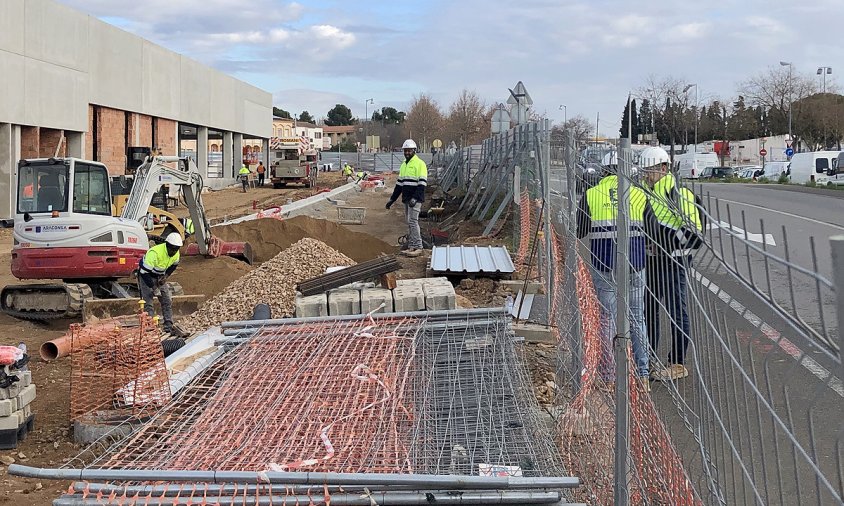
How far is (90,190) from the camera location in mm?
15094

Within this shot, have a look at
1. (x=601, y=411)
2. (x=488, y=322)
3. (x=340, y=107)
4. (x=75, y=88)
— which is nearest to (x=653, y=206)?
(x=601, y=411)

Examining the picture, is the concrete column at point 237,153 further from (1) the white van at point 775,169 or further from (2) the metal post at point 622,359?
(2) the metal post at point 622,359

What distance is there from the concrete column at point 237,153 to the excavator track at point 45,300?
43238mm

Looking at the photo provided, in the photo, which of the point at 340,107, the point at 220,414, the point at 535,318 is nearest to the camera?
the point at 220,414

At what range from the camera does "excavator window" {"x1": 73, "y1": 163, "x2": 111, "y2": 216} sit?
48.6ft

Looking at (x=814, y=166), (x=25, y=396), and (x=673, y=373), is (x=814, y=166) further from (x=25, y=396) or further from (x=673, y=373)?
(x=673, y=373)

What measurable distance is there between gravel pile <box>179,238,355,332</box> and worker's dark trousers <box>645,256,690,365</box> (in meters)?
7.21

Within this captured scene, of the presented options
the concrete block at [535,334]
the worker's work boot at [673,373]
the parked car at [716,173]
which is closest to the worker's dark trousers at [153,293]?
the concrete block at [535,334]

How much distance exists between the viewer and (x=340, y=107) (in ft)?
567

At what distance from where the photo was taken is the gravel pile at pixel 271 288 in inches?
465

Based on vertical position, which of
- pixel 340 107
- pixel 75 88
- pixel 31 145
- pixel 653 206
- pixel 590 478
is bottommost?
pixel 590 478

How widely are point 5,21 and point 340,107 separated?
147m

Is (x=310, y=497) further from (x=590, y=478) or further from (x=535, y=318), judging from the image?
(x=535, y=318)

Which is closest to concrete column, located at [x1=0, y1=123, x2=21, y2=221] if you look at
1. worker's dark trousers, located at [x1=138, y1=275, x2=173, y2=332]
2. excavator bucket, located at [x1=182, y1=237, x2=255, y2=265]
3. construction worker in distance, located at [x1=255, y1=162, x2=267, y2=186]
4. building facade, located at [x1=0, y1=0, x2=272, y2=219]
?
building facade, located at [x1=0, y1=0, x2=272, y2=219]
